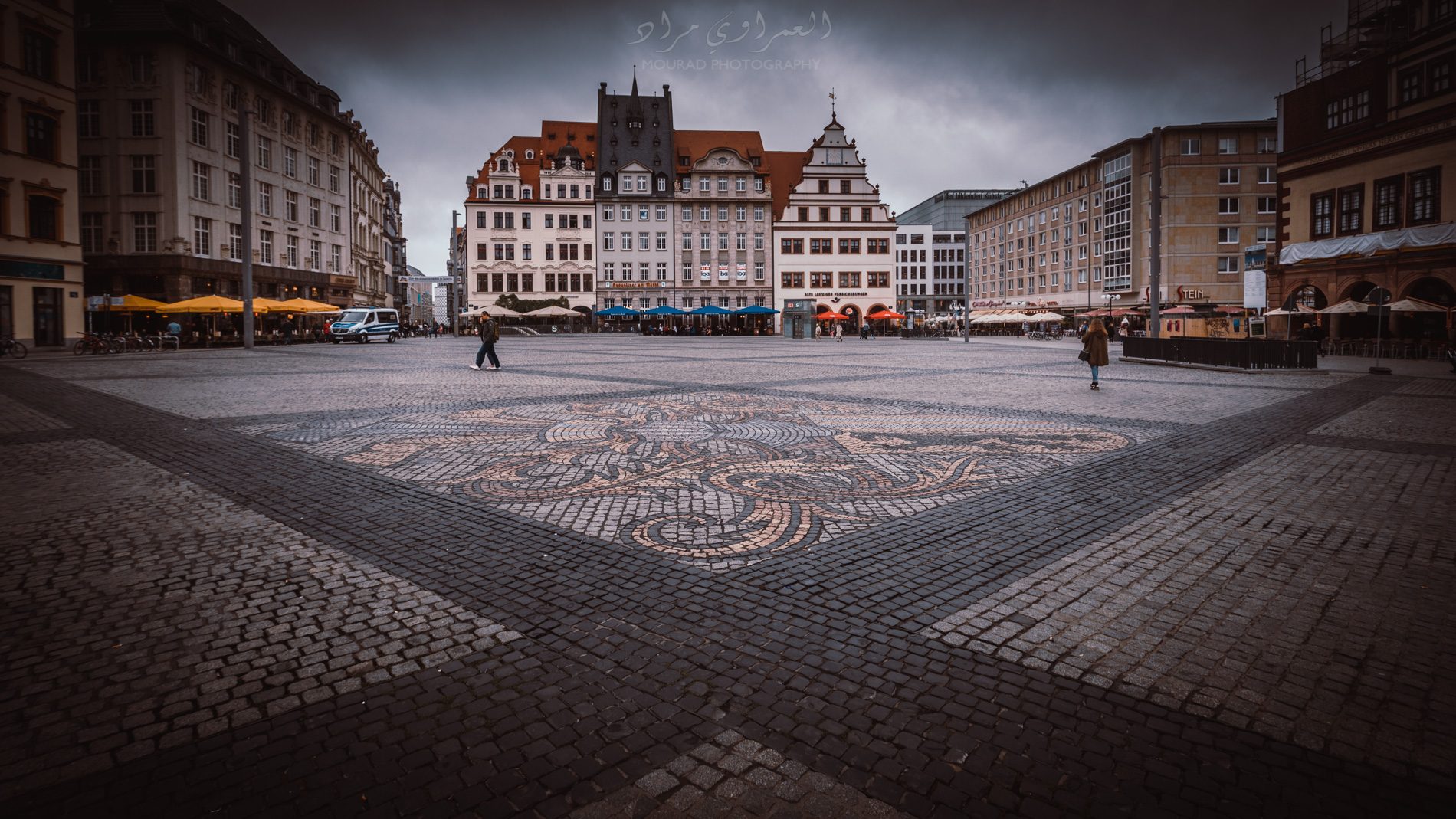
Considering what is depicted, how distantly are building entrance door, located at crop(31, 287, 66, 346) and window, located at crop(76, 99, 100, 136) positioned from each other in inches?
559

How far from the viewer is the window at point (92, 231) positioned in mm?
43062

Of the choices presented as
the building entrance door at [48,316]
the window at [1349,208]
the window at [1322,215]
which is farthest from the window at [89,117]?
the window at [1349,208]

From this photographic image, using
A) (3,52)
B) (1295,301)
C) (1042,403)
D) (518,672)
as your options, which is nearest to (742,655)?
(518,672)

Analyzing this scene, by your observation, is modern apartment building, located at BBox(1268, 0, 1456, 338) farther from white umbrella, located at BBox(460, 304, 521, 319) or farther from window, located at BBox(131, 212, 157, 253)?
white umbrella, located at BBox(460, 304, 521, 319)

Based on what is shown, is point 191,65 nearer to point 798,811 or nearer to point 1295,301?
point 798,811

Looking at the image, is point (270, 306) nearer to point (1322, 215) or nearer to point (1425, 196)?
point (1322, 215)

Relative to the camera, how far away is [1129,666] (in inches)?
136

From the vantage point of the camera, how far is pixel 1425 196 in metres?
30.0

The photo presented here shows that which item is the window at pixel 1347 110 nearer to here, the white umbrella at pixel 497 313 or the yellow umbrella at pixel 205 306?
the yellow umbrella at pixel 205 306

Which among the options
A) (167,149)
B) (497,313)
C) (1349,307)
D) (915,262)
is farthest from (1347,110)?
(915,262)

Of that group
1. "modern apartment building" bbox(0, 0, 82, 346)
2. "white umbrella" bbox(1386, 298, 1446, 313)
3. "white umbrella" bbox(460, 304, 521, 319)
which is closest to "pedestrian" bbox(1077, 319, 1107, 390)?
"white umbrella" bbox(1386, 298, 1446, 313)

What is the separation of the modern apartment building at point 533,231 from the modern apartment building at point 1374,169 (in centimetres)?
6177

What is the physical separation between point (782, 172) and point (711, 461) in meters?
82.8

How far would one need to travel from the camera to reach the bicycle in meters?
27.9
